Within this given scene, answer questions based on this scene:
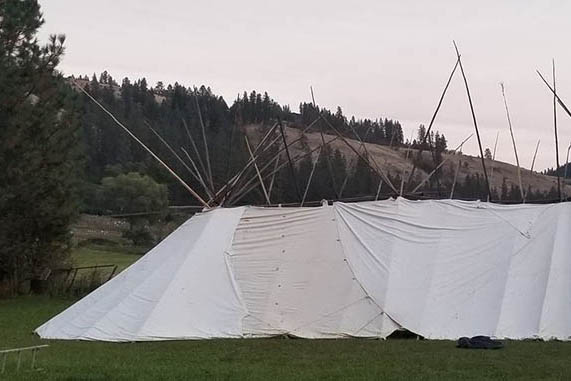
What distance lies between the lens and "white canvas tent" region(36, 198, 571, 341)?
13.3m

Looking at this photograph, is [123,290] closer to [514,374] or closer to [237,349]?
[237,349]

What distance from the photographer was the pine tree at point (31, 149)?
67.2 ft

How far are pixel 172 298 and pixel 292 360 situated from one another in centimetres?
334

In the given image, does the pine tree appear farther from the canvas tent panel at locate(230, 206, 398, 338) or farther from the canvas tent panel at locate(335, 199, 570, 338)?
the canvas tent panel at locate(335, 199, 570, 338)

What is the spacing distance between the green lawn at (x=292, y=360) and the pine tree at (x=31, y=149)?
7935 mm

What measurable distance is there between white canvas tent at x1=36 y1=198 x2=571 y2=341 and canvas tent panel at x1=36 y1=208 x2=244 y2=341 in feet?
0.07

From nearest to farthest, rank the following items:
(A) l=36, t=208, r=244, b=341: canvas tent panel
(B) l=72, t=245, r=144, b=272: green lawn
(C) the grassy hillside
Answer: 1. (A) l=36, t=208, r=244, b=341: canvas tent panel
2. (C) the grassy hillside
3. (B) l=72, t=245, r=144, b=272: green lawn

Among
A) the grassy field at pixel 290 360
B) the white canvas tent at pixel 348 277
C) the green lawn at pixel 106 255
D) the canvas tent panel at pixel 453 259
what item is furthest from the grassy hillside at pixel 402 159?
the green lawn at pixel 106 255

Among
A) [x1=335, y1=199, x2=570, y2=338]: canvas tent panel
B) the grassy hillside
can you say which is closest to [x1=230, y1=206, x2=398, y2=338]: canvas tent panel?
[x1=335, y1=199, x2=570, y2=338]: canvas tent panel

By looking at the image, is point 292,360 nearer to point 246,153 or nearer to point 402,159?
point 246,153

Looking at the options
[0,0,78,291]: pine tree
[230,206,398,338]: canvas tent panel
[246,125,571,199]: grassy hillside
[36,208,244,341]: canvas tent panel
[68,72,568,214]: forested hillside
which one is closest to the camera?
[36,208,244,341]: canvas tent panel

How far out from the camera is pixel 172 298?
532 inches

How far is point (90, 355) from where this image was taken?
11.3 meters

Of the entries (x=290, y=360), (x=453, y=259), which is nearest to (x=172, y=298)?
(x=290, y=360)
